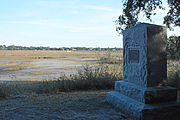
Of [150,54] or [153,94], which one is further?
[150,54]

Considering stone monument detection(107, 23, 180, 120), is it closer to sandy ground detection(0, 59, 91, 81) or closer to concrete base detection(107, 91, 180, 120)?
concrete base detection(107, 91, 180, 120)

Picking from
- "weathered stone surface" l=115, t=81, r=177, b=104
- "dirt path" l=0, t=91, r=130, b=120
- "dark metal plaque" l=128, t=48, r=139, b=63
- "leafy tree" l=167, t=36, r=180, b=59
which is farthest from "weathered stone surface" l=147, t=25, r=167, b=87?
"leafy tree" l=167, t=36, r=180, b=59

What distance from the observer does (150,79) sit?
14.8ft

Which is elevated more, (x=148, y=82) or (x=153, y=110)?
(x=148, y=82)

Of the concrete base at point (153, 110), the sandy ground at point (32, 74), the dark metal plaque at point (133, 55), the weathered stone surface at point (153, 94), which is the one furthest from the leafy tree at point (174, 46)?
the sandy ground at point (32, 74)

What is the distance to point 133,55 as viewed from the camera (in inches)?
201

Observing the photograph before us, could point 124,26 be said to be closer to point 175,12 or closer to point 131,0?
point 131,0

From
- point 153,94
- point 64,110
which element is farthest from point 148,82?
point 64,110

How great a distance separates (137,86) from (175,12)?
391cm

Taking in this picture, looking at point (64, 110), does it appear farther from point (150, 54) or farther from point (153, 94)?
point (150, 54)

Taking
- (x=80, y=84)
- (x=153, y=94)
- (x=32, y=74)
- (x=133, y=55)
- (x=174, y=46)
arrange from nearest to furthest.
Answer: (x=153, y=94), (x=133, y=55), (x=174, y=46), (x=80, y=84), (x=32, y=74)

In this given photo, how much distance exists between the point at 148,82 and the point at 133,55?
3.02ft

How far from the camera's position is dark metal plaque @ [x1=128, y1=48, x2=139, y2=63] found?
194 inches

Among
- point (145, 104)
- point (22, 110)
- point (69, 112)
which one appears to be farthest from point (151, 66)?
point (22, 110)
